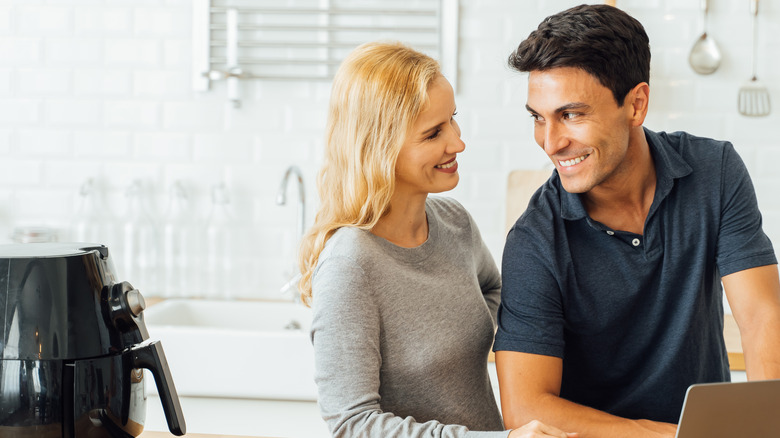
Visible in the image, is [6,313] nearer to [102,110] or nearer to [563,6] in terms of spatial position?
[102,110]

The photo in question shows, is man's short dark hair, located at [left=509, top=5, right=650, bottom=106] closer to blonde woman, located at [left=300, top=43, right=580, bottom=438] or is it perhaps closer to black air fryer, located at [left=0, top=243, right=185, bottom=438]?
blonde woman, located at [left=300, top=43, right=580, bottom=438]

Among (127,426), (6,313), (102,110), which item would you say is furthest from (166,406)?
(102,110)

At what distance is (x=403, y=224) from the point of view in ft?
4.78

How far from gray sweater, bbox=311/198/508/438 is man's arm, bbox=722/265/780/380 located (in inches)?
18.6

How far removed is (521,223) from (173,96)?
1715mm

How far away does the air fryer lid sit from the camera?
980 millimetres

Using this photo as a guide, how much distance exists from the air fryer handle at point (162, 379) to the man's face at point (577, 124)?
0.79 metres

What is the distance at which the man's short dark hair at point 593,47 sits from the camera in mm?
1447

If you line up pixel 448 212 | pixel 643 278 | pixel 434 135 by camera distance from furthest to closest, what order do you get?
pixel 448 212
pixel 643 278
pixel 434 135

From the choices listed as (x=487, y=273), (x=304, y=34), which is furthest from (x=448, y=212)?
(x=304, y=34)

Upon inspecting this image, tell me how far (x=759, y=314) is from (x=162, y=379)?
1.08 m

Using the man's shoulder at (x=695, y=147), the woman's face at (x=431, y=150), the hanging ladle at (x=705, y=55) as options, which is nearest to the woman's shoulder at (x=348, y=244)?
the woman's face at (x=431, y=150)

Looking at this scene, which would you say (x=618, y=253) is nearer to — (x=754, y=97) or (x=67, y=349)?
(x=67, y=349)

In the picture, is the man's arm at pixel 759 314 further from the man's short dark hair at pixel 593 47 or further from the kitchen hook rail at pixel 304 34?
the kitchen hook rail at pixel 304 34
